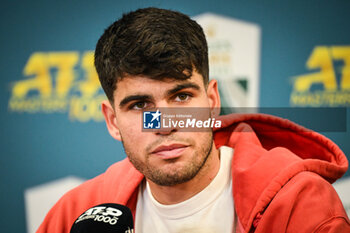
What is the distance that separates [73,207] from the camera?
1.08 metres

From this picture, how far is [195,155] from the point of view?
84 centimetres

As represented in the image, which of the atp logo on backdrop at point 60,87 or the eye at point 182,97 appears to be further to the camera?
the atp logo on backdrop at point 60,87

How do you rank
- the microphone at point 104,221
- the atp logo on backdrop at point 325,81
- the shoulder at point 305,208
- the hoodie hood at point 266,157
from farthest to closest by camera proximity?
the atp logo on backdrop at point 325,81 → the hoodie hood at point 266,157 → the shoulder at point 305,208 → the microphone at point 104,221

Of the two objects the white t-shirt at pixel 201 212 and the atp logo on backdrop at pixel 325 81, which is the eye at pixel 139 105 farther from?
the atp logo on backdrop at pixel 325 81

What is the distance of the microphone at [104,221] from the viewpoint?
551 millimetres

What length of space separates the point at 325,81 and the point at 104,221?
1599 mm

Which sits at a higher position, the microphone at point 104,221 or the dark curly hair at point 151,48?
the dark curly hair at point 151,48

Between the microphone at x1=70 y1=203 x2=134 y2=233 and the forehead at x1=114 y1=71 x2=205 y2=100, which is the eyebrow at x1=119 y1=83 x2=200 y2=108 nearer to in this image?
the forehead at x1=114 y1=71 x2=205 y2=100

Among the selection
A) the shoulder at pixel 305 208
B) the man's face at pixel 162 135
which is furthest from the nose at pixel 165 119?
the shoulder at pixel 305 208

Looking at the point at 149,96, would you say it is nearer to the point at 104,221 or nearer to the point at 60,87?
the point at 104,221

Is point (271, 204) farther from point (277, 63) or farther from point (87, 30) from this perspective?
point (87, 30)

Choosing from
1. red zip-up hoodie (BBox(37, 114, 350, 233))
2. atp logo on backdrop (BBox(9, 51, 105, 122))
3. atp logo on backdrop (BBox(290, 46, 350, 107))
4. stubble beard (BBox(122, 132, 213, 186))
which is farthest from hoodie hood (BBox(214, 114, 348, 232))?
atp logo on backdrop (BBox(9, 51, 105, 122))

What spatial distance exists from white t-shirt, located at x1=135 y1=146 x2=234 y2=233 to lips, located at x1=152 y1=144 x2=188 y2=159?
0.65ft

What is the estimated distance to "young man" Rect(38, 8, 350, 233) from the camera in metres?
0.75
